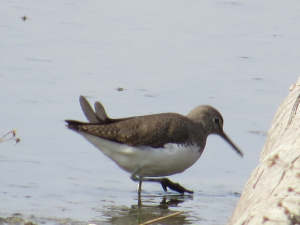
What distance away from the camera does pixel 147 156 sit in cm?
665

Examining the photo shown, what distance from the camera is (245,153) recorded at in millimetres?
7414

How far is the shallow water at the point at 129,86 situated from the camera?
6.32 metres

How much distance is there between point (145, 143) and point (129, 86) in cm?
228

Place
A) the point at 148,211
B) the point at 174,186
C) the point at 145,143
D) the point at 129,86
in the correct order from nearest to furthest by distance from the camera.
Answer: the point at 148,211
the point at 174,186
the point at 145,143
the point at 129,86

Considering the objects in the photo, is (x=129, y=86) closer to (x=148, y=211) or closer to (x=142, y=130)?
(x=142, y=130)

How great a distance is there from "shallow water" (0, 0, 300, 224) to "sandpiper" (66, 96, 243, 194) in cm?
23

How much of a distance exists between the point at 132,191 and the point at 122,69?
304 centimetres

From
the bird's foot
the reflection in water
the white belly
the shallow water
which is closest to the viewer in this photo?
the reflection in water

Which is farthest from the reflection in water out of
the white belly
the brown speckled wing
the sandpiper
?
the brown speckled wing

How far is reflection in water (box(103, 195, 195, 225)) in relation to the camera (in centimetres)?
584

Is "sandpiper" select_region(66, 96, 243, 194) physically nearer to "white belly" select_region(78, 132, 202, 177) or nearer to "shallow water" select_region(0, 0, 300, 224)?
"white belly" select_region(78, 132, 202, 177)

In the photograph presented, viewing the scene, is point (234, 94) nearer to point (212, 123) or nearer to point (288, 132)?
point (212, 123)

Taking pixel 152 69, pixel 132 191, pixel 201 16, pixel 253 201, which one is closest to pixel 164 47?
pixel 152 69

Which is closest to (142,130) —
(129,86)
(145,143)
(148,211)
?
(145,143)
